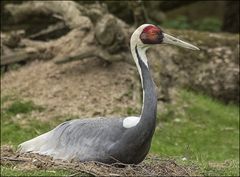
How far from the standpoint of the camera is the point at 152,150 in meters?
13.6

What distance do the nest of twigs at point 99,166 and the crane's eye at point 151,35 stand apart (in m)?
1.51

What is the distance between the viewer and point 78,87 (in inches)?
612

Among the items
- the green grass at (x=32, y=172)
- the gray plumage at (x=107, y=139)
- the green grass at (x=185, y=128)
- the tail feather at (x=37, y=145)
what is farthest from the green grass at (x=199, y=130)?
the green grass at (x=32, y=172)

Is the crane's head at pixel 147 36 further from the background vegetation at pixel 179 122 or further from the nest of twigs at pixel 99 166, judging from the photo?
the background vegetation at pixel 179 122

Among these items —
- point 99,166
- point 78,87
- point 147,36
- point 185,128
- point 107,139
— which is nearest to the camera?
point 99,166

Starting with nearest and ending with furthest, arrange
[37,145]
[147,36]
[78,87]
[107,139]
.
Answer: [107,139]
[147,36]
[37,145]
[78,87]

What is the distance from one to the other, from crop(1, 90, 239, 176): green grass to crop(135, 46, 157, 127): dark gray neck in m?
3.68

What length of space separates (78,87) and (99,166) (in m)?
6.61

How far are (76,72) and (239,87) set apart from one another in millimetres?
4242

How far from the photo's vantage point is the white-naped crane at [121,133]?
899cm

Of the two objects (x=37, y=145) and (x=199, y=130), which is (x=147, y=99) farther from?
(x=199, y=130)

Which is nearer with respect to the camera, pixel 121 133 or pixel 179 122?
pixel 121 133

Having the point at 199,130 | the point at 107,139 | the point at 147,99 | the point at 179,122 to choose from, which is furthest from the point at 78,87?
the point at 147,99

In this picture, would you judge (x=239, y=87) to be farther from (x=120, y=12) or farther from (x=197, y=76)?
(x=120, y=12)
